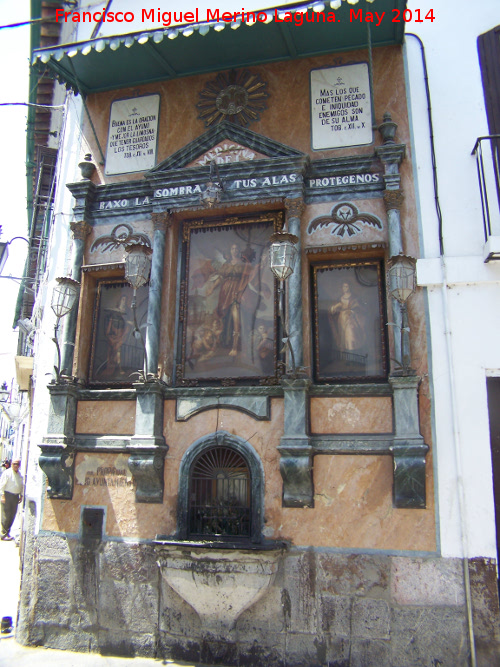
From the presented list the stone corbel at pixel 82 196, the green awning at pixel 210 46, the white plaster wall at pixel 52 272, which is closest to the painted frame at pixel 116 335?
the white plaster wall at pixel 52 272

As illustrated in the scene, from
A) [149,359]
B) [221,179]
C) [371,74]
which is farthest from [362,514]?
[371,74]

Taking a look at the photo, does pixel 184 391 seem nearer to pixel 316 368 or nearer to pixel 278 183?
pixel 316 368

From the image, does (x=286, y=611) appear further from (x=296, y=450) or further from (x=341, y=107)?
(x=341, y=107)

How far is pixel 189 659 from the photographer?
20.7ft

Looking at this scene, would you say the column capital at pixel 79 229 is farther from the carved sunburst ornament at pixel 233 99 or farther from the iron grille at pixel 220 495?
the iron grille at pixel 220 495

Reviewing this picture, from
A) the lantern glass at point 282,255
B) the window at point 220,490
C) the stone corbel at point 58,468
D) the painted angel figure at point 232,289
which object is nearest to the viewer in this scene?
the lantern glass at point 282,255

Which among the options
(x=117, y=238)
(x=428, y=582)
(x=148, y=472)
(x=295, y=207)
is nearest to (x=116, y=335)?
(x=117, y=238)

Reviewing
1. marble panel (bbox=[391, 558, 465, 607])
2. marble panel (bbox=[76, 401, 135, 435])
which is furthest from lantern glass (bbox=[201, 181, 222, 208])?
marble panel (bbox=[391, 558, 465, 607])

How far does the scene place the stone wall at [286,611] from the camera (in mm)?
5746

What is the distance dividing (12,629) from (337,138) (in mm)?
7739

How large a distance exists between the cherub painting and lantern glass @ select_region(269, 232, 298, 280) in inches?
41.3

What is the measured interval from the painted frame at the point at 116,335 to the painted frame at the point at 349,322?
236 centimetres

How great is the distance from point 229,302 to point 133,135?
3.02 metres

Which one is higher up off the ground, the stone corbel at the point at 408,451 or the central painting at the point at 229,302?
the central painting at the point at 229,302
